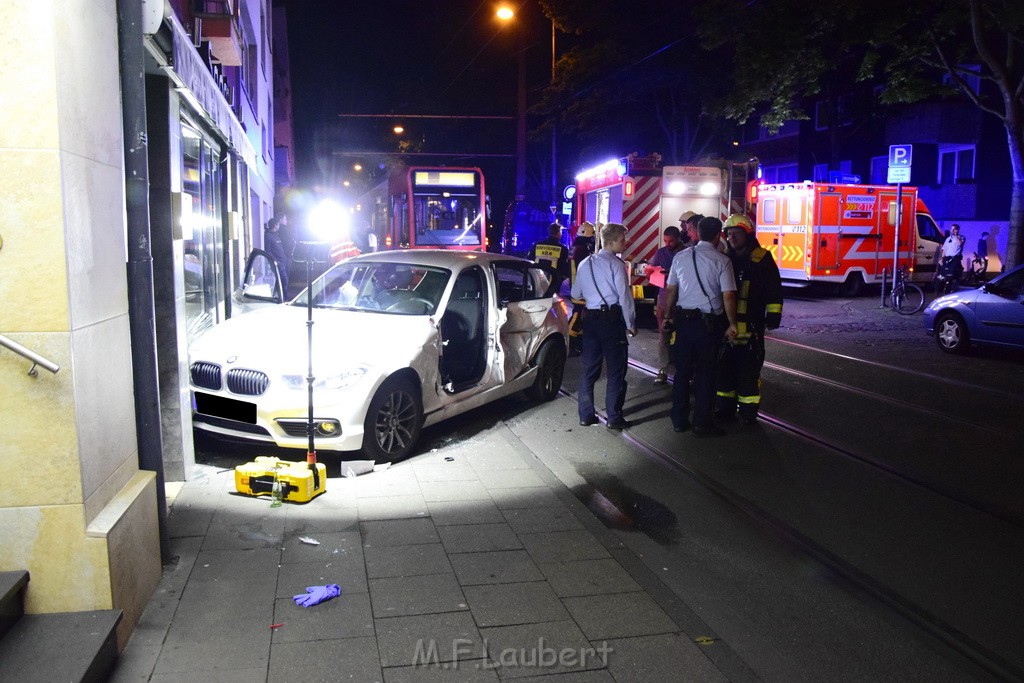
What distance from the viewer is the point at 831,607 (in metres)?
4.48

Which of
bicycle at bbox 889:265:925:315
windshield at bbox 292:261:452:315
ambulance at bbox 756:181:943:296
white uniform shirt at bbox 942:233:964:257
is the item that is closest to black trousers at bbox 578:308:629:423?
windshield at bbox 292:261:452:315

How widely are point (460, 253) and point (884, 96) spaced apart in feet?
48.9

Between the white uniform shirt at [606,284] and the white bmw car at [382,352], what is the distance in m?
0.89

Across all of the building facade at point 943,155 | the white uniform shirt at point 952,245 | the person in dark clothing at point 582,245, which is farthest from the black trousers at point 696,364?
the building facade at point 943,155

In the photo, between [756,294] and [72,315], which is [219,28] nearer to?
[756,294]

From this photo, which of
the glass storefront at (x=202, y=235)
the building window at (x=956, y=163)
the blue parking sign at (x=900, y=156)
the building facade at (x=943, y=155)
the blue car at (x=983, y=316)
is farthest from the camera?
the building window at (x=956, y=163)

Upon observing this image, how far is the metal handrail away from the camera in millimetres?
3408

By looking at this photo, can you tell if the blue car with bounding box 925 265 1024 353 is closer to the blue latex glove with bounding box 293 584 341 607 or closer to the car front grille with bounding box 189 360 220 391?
the car front grille with bounding box 189 360 220 391

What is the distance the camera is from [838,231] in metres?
21.9

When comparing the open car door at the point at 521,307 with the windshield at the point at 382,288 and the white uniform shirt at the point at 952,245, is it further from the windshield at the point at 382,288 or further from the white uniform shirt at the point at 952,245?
the white uniform shirt at the point at 952,245

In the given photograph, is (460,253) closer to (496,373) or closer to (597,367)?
(496,373)

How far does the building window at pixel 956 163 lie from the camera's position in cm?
3131

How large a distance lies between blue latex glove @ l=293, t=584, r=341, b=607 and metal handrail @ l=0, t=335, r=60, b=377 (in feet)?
5.26

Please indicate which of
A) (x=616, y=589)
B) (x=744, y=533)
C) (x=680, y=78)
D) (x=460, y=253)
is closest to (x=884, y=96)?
(x=680, y=78)
